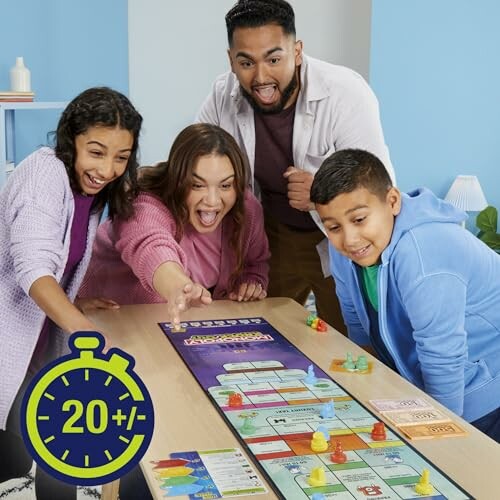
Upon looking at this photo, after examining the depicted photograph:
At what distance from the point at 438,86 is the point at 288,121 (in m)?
2.34

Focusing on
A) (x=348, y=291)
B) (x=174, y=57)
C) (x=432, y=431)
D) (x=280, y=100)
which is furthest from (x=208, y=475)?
(x=174, y=57)

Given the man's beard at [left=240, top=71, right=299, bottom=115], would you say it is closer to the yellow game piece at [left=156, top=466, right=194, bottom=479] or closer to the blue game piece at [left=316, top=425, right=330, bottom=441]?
the blue game piece at [left=316, top=425, right=330, bottom=441]

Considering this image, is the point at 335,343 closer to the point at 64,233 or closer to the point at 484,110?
the point at 64,233

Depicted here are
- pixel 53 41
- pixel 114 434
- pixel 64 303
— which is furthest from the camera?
pixel 53 41

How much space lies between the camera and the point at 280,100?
2250mm

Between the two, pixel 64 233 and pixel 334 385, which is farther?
pixel 64 233

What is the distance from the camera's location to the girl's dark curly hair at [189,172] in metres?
1.94

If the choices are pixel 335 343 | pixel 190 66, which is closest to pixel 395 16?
pixel 190 66

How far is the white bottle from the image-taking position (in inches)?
154

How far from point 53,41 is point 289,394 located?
3325mm

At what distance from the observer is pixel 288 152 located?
7.75 ft

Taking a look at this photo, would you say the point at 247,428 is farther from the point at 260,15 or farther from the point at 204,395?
the point at 260,15

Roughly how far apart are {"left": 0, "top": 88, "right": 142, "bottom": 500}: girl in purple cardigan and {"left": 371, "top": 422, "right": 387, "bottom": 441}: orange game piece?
0.57 metres

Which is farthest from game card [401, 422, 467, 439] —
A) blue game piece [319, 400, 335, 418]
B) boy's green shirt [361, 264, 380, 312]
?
boy's green shirt [361, 264, 380, 312]
